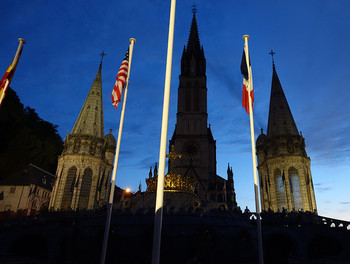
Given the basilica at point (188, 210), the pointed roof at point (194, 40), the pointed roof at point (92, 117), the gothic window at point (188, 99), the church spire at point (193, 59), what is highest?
the pointed roof at point (194, 40)

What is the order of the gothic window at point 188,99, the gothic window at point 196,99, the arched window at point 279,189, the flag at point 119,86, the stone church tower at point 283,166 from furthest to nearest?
the gothic window at point 188,99 → the gothic window at point 196,99 → the arched window at point 279,189 → the stone church tower at point 283,166 → the flag at point 119,86

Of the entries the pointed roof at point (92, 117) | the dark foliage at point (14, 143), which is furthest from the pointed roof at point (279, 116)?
the dark foliage at point (14, 143)

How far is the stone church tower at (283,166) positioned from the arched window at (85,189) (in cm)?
2875

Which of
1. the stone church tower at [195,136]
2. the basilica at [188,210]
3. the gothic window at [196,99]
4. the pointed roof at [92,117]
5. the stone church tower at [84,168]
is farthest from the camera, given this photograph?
the gothic window at [196,99]

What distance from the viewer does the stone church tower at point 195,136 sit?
53.2 metres

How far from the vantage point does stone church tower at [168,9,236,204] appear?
175 feet

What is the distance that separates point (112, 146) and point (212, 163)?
2708 cm

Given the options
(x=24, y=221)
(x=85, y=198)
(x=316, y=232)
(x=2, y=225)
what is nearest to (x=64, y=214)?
(x=24, y=221)

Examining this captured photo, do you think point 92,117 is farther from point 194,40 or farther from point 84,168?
point 194,40

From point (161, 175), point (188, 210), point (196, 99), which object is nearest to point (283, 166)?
point (196, 99)

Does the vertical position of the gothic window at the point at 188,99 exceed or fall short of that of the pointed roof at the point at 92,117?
it exceeds it

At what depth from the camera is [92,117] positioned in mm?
42406

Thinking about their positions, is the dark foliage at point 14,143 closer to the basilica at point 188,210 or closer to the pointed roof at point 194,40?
the basilica at point 188,210

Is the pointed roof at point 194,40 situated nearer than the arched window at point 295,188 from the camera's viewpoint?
No
